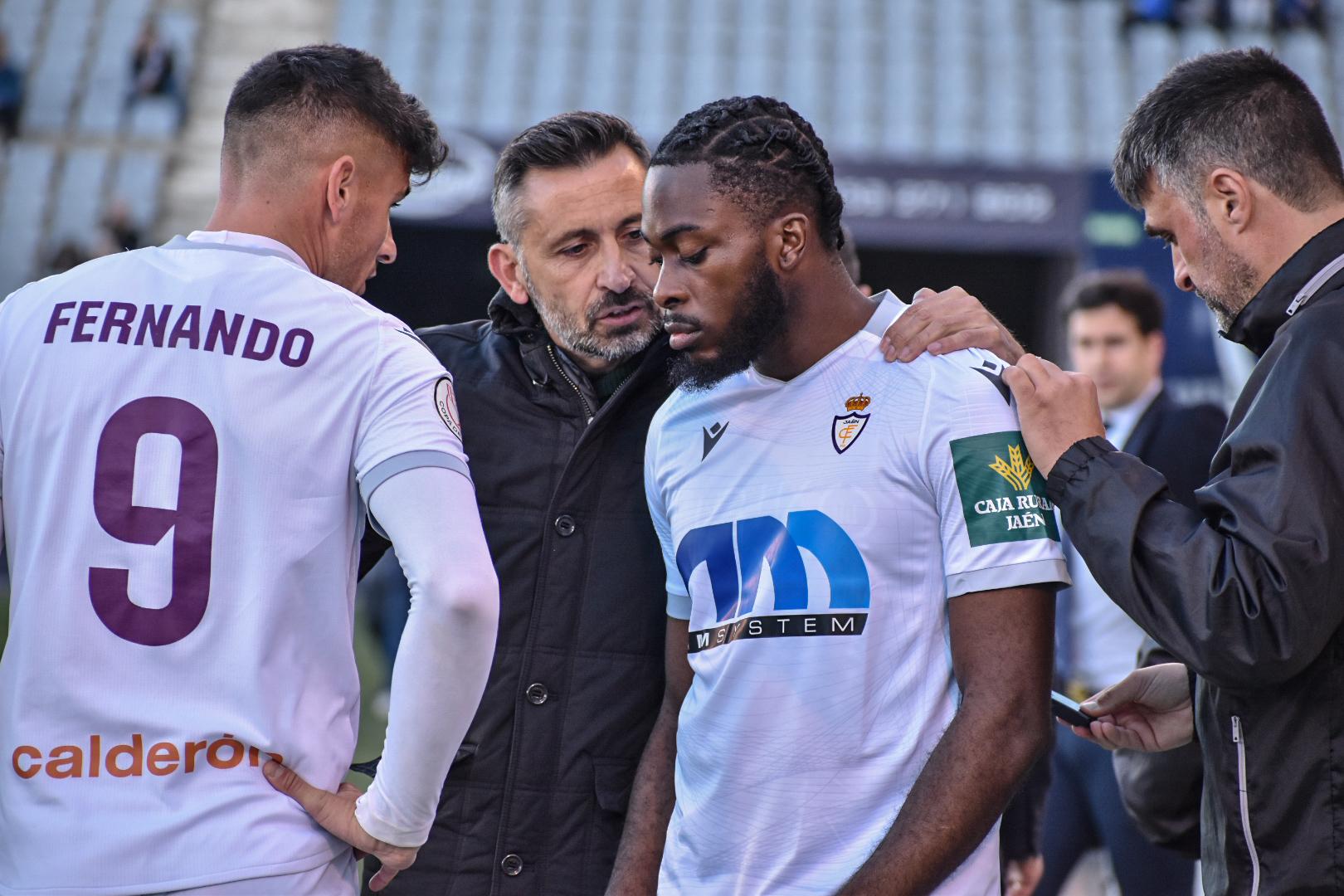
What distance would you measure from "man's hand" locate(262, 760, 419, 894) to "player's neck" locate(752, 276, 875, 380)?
100cm

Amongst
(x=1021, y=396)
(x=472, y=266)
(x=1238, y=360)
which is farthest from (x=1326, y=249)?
(x=472, y=266)

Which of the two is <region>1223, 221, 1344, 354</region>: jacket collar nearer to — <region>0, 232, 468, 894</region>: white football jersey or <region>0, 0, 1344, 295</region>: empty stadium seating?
<region>0, 232, 468, 894</region>: white football jersey

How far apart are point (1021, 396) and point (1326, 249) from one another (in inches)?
19.8

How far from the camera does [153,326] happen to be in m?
2.12

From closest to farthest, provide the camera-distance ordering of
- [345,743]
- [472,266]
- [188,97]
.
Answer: [345,743], [472,266], [188,97]

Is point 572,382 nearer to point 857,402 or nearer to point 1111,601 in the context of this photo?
point 857,402

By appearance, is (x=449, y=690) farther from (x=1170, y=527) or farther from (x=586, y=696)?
(x=1170, y=527)

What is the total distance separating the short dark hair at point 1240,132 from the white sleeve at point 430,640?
1244 mm

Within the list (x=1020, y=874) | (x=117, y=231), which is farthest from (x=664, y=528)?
(x=117, y=231)

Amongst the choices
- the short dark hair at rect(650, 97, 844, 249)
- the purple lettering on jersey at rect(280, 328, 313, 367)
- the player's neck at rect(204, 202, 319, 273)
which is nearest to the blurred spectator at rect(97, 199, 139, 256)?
the player's neck at rect(204, 202, 319, 273)

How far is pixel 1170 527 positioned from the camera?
6.79 feet

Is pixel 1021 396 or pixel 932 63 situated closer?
pixel 1021 396

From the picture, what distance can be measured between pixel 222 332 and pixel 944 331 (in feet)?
3.76

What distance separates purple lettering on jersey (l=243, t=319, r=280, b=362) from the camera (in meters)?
2.11
